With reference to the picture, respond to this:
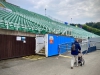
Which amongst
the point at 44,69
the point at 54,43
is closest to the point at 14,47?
the point at 54,43

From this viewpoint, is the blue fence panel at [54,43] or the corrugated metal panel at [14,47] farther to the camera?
the blue fence panel at [54,43]


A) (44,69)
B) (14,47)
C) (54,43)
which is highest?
(54,43)

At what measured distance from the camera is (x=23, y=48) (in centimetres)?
1262

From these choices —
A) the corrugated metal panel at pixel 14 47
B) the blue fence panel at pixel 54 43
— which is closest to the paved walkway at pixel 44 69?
the corrugated metal panel at pixel 14 47

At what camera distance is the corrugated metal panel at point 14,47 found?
10.6 metres

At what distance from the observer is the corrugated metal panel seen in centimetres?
1055

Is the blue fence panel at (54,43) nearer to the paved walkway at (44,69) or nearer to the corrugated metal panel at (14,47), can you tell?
the corrugated metal panel at (14,47)

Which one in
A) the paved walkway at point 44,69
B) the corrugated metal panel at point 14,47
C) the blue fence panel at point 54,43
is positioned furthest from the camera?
the blue fence panel at point 54,43

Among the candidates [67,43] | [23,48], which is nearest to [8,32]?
[23,48]

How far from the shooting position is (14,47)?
1158 centimetres

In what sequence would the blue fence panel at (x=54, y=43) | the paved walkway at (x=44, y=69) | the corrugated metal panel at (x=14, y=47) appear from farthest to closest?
1. the blue fence panel at (x=54, y=43)
2. the corrugated metal panel at (x=14, y=47)
3. the paved walkway at (x=44, y=69)

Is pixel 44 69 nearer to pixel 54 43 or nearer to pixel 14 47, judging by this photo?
pixel 14 47

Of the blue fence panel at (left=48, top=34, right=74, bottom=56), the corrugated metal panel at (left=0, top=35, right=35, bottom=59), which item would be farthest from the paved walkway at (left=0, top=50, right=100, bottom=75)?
the blue fence panel at (left=48, top=34, right=74, bottom=56)

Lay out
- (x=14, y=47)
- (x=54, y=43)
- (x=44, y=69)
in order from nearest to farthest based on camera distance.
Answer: (x=44, y=69)
(x=14, y=47)
(x=54, y=43)
